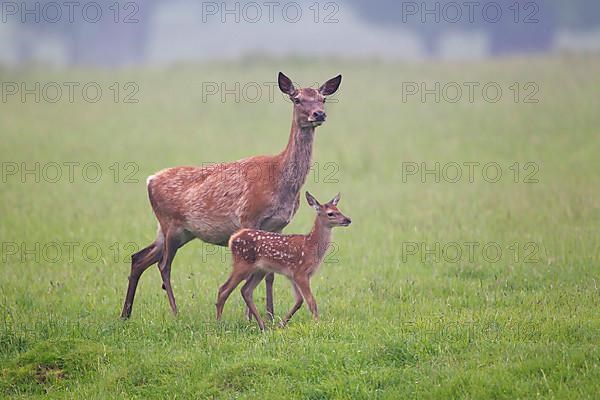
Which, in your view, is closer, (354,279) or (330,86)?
(330,86)

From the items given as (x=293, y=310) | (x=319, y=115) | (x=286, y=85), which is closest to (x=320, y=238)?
(x=293, y=310)

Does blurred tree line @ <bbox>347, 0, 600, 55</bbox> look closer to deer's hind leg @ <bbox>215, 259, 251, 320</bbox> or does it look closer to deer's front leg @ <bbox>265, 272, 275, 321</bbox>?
deer's front leg @ <bbox>265, 272, 275, 321</bbox>

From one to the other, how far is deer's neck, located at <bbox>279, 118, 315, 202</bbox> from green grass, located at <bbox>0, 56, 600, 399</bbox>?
4.43 feet

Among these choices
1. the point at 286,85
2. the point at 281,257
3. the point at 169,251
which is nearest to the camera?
the point at 281,257

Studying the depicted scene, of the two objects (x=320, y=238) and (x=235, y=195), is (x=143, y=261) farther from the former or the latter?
(x=320, y=238)

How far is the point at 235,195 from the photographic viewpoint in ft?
35.1

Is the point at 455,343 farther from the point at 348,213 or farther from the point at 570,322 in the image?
the point at 348,213

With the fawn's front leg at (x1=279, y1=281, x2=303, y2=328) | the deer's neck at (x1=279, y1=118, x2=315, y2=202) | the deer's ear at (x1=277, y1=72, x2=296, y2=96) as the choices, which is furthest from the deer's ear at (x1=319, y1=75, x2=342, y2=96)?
the fawn's front leg at (x1=279, y1=281, x2=303, y2=328)

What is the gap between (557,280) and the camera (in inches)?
444

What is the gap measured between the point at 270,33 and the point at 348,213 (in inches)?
2417

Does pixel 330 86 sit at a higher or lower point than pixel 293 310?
higher

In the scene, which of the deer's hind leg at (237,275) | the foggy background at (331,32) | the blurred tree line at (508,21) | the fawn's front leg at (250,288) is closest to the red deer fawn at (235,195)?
the fawn's front leg at (250,288)

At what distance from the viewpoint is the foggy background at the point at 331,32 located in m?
56.6

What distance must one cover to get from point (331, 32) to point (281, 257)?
2681 inches
